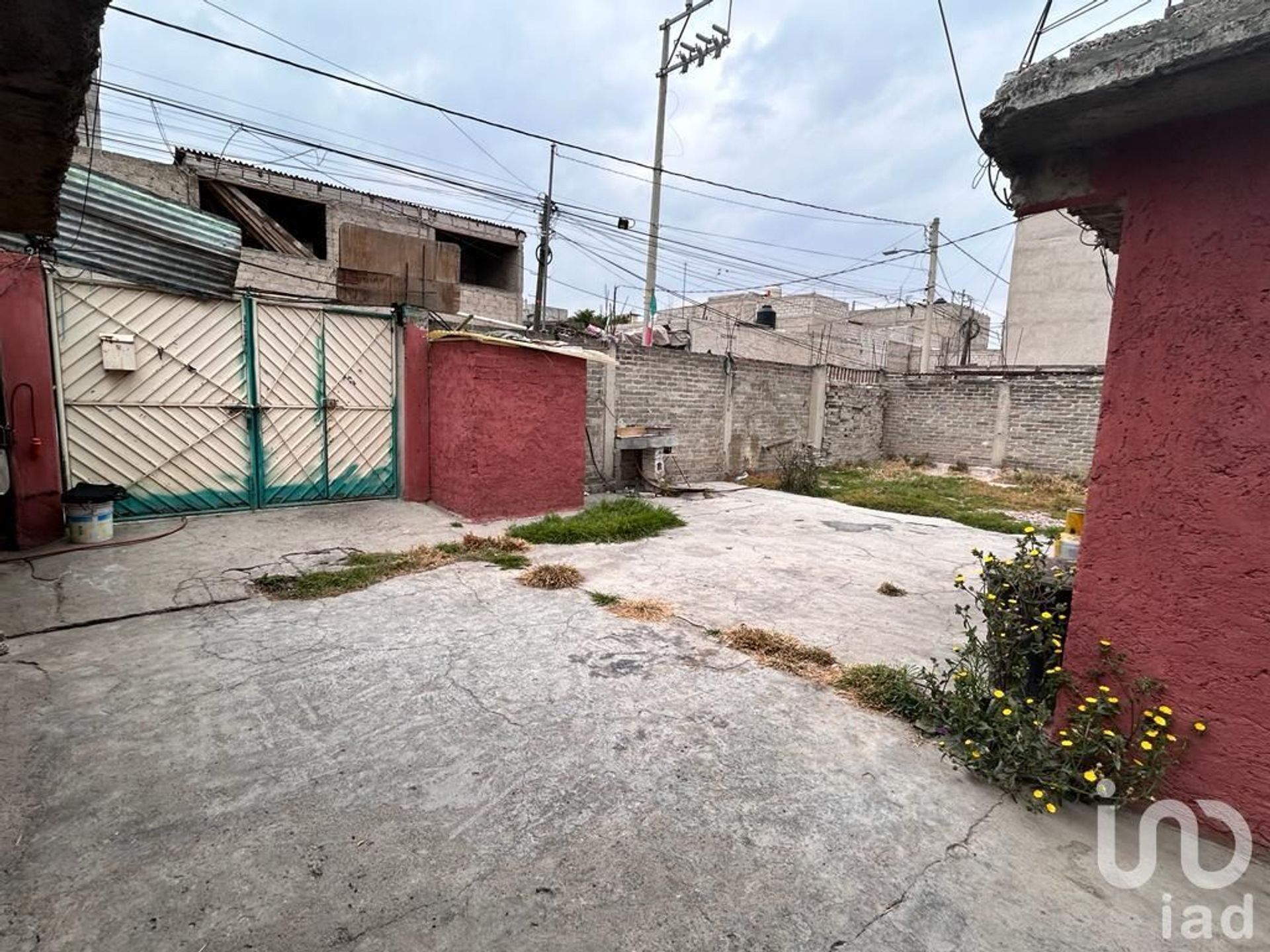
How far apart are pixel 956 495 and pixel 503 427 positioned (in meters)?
8.69

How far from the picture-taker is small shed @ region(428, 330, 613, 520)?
670cm

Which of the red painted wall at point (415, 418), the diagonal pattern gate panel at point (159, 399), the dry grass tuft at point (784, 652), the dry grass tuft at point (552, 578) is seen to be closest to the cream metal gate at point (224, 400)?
the diagonal pattern gate panel at point (159, 399)

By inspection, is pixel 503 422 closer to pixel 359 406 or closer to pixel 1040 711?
pixel 359 406

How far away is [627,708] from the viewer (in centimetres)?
289

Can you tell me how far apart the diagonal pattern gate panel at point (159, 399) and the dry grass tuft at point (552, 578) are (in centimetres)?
381

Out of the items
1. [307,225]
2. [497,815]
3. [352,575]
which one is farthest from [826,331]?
[497,815]

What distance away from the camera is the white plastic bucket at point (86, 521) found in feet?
17.0

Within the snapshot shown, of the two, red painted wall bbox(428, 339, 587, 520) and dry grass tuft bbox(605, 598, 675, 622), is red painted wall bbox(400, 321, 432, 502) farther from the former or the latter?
dry grass tuft bbox(605, 598, 675, 622)

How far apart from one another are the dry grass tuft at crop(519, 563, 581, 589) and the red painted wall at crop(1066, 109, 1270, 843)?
352 centimetres

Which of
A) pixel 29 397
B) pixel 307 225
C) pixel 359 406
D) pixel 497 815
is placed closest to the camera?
pixel 497 815

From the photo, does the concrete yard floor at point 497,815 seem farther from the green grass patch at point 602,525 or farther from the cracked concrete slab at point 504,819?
the green grass patch at point 602,525

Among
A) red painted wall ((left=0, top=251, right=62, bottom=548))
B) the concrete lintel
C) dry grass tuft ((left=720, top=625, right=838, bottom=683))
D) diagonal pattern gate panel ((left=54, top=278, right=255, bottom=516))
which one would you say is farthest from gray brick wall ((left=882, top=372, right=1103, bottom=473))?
red painted wall ((left=0, top=251, right=62, bottom=548))

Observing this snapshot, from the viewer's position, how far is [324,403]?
6852mm

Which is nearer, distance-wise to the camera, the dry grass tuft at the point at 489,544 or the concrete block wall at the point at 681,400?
the dry grass tuft at the point at 489,544
